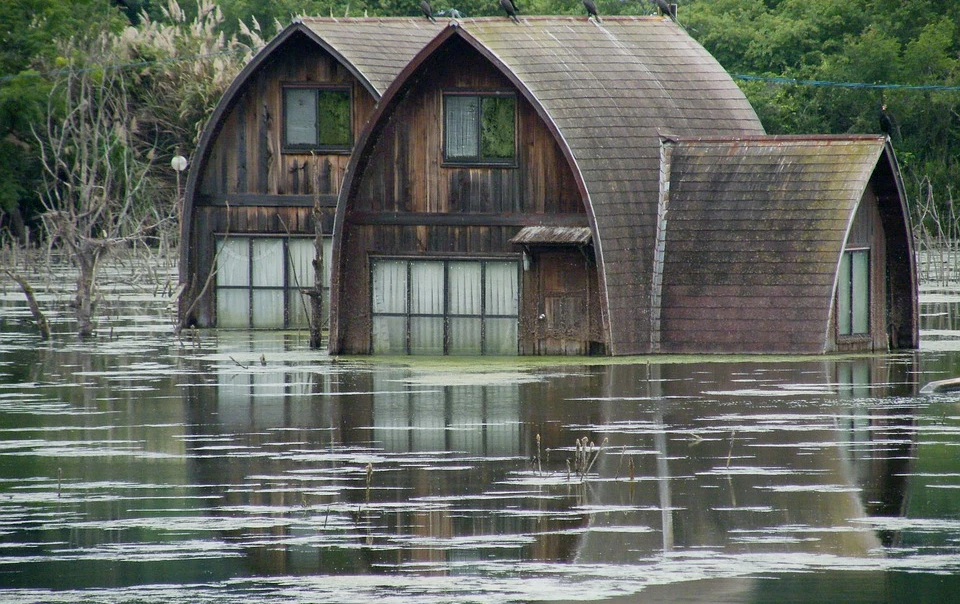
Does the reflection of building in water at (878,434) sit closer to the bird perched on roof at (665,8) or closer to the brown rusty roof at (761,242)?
the brown rusty roof at (761,242)

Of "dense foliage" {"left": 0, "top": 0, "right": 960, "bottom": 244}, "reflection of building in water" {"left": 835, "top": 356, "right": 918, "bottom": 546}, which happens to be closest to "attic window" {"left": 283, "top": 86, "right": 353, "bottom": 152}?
"reflection of building in water" {"left": 835, "top": 356, "right": 918, "bottom": 546}

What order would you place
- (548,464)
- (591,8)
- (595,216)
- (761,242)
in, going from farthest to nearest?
(591,8) → (761,242) → (595,216) → (548,464)

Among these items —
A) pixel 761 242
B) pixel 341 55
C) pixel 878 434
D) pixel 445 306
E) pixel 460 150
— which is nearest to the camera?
pixel 878 434

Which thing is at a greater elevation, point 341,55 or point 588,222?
point 341,55

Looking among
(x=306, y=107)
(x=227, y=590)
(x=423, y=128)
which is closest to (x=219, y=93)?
(x=306, y=107)

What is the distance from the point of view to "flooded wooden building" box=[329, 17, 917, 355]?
86.2 ft

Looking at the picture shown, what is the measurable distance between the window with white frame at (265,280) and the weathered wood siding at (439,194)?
17.7 ft

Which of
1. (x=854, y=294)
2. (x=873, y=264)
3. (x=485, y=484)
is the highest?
(x=873, y=264)

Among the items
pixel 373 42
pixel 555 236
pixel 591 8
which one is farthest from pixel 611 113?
pixel 373 42

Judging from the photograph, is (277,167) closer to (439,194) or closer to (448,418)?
(439,194)

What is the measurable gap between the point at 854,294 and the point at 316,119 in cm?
1110

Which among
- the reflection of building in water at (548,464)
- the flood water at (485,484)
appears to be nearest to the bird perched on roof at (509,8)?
the flood water at (485,484)

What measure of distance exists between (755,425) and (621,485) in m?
4.03

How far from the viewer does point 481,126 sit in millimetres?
27656
